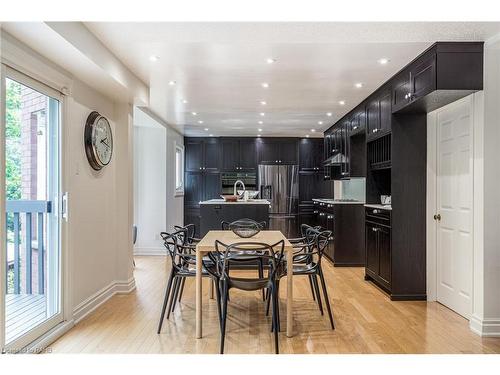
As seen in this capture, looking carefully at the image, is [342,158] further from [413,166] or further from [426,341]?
[426,341]

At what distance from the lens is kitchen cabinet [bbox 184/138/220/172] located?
913 centimetres

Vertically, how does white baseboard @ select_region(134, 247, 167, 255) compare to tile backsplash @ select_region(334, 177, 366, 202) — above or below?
below

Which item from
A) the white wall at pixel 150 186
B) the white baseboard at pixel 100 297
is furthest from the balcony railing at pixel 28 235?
the white wall at pixel 150 186

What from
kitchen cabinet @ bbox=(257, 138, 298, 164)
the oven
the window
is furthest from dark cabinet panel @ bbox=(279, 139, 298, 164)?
the window

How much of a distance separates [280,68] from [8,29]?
239 centimetres

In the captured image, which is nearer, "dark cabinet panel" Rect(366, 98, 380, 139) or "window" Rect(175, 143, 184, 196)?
"dark cabinet panel" Rect(366, 98, 380, 139)

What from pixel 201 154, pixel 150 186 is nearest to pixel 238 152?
pixel 201 154

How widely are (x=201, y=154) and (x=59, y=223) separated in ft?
19.7

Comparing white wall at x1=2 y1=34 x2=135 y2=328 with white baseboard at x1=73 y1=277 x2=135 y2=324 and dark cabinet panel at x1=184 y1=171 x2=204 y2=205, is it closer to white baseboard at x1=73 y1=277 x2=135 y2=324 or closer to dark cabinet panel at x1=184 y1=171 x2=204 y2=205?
white baseboard at x1=73 y1=277 x2=135 y2=324

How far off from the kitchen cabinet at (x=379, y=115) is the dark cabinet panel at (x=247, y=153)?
4.16 metres

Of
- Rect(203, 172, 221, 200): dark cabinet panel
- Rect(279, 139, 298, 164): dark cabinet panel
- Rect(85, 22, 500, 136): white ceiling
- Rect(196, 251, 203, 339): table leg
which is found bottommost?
Rect(196, 251, 203, 339): table leg

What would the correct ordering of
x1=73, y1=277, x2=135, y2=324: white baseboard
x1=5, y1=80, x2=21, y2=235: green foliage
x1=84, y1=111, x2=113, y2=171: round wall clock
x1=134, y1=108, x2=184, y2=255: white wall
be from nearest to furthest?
x1=5, y1=80, x2=21, y2=235: green foliage, x1=73, y1=277, x2=135, y2=324: white baseboard, x1=84, y1=111, x2=113, y2=171: round wall clock, x1=134, y1=108, x2=184, y2=255: white wall

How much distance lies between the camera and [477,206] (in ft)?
10.9

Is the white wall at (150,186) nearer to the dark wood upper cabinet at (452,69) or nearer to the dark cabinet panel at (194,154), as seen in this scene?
the dark cabinet panel at (194,154)
